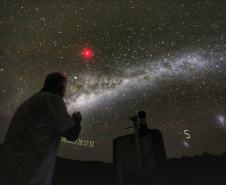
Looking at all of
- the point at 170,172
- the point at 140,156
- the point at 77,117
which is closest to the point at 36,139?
the point at 77,117

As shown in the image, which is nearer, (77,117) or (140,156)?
(77,117)

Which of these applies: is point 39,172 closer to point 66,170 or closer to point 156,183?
point 156,183

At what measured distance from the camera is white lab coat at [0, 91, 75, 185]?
1.22 metres

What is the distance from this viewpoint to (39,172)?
1.26 metres

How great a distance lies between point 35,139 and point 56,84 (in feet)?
2.15

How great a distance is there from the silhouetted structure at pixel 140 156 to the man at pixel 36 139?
57.4 inches

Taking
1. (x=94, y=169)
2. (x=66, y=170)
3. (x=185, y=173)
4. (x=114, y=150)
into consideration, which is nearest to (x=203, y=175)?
(x=185, y=173)

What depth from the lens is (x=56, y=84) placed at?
6.07 feet

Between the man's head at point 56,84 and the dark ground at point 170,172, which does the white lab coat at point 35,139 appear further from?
the dark ground at point 170,172

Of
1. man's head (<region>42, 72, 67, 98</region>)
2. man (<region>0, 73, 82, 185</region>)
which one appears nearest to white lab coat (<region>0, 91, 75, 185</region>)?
man (<region>0, 73, 82, 185</region>)

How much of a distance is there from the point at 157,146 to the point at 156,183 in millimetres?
516

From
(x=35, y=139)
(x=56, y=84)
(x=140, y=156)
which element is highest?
(x=56, y=84)

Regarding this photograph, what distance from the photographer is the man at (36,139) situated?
→ 1.21 meters

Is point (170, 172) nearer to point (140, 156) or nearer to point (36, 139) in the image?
point (140, 156)
